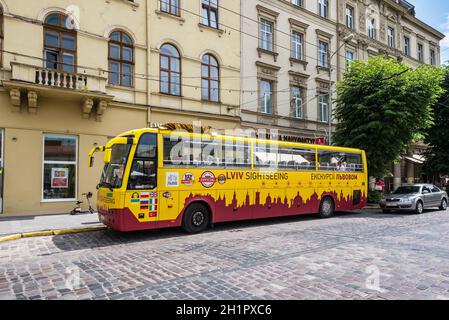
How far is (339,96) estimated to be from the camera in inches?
825

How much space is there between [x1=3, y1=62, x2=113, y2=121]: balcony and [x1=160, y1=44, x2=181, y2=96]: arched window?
11.4ft

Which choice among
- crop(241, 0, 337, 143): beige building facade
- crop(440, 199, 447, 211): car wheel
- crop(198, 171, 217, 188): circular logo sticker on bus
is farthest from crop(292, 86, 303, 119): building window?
crop(198, 171, 217, 188): circular logo sticker on bus

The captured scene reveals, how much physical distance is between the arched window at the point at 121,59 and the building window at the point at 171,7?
280 cm

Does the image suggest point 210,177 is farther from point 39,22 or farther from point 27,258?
point 39,22

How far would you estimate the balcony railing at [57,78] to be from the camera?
1321cm

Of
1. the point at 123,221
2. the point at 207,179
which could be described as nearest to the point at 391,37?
the point at 207,179

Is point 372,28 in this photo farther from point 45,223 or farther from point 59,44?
point 45,223

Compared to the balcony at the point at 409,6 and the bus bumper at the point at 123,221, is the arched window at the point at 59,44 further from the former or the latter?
the balcony at the point at 409,6

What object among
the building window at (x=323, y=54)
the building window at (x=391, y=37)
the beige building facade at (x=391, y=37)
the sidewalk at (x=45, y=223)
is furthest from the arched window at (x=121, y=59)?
the building window at (x=391, y=37)

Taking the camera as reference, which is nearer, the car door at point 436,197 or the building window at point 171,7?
the car door at point 436,197

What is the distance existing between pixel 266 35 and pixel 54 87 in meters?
14.2

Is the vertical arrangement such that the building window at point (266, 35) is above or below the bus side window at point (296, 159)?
above

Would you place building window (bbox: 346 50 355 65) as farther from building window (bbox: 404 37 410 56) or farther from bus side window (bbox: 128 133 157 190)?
bus side window (bbox: 128 133 157 190)
